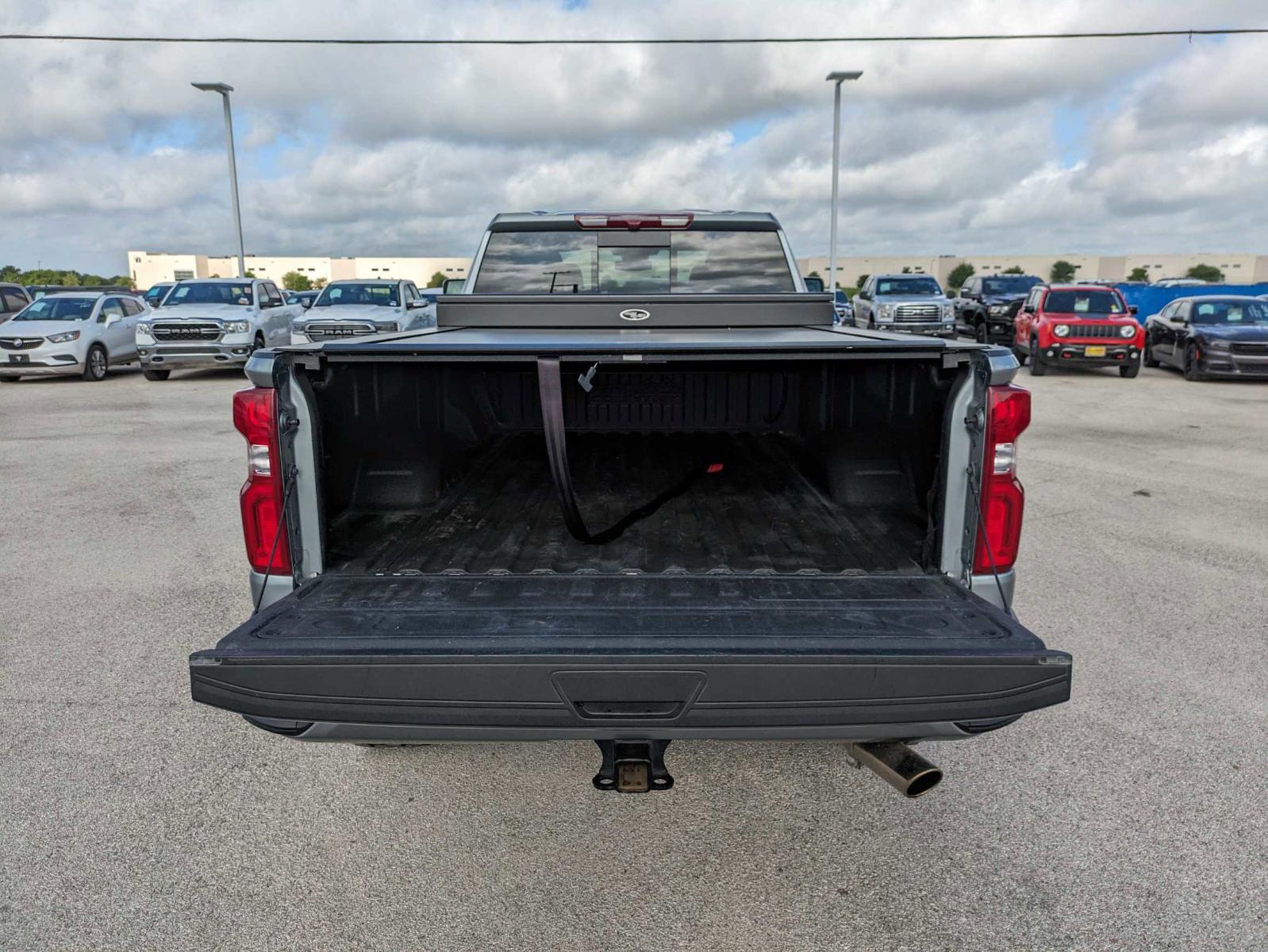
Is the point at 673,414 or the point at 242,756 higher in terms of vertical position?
the point at 673,414

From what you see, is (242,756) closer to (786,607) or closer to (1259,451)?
(786,607)

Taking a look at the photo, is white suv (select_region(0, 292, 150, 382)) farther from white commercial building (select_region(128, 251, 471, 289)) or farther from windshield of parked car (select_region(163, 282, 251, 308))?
white commercial building (select_region(128, 251, 471, 289))

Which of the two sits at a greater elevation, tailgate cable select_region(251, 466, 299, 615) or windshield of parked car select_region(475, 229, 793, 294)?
windshield of parked car select_region(475, 229, 793, 294)

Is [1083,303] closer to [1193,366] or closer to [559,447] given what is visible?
[1193,366]

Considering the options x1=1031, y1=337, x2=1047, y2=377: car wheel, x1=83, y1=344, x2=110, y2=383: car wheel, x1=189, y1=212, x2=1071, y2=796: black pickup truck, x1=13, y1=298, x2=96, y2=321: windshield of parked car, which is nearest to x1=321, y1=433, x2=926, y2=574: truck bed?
x1=189, y1=212, x2=1071, y2=796: black pickup truck

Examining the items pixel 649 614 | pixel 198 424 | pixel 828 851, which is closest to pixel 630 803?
pixel 828 851

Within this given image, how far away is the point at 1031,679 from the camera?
7.36ft

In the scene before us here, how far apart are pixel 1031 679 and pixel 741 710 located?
717 millimetres

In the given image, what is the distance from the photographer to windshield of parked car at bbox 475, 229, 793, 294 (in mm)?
5426

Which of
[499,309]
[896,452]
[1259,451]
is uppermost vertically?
[499,309]

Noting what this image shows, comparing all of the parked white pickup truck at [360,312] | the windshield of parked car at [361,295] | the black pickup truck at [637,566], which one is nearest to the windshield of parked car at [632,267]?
the black pickup truck at [637,566]

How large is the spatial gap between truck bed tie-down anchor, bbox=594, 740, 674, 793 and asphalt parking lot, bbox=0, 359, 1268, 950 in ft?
1.65

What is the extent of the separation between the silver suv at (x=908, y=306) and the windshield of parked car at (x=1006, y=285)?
201 cm

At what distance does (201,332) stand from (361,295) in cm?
313
